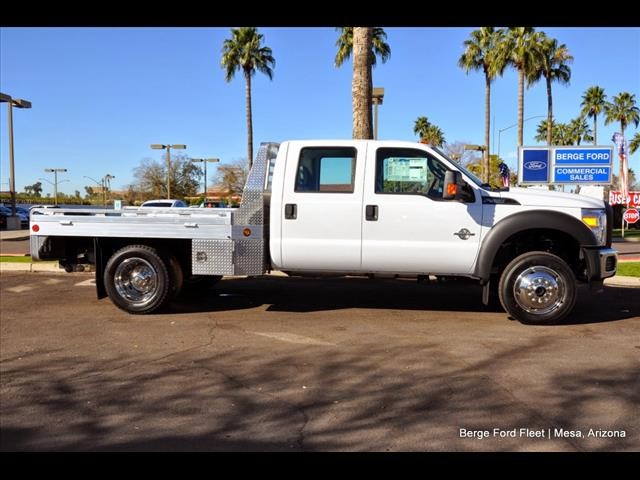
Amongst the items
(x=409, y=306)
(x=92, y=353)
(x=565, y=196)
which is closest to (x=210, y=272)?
(x=92, y=353)

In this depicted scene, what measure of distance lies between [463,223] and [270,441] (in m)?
3.82

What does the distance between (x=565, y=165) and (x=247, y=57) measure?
22.6 m

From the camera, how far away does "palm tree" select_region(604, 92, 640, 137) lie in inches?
2247

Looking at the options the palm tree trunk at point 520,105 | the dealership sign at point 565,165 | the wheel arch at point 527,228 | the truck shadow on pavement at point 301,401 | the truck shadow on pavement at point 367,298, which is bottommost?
the truck shadow on pavement at point 301,401

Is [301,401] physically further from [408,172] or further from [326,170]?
[408,172]

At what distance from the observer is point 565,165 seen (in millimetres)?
12203

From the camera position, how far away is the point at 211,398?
3.87 metres

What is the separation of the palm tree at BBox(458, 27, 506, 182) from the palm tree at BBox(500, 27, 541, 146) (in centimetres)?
61

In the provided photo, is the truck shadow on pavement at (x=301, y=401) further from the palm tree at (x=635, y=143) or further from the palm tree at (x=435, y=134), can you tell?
the palm tree at (x=635, y=143)

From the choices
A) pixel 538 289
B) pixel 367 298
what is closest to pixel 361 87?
pixel 367 298

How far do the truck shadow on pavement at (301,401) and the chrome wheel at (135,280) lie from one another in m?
1.71

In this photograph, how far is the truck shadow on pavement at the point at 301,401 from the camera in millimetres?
3193

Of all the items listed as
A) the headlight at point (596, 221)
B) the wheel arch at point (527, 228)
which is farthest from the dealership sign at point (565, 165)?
the wheel arch at point (527, 228)

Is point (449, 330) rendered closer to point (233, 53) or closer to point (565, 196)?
point (565, 196)
